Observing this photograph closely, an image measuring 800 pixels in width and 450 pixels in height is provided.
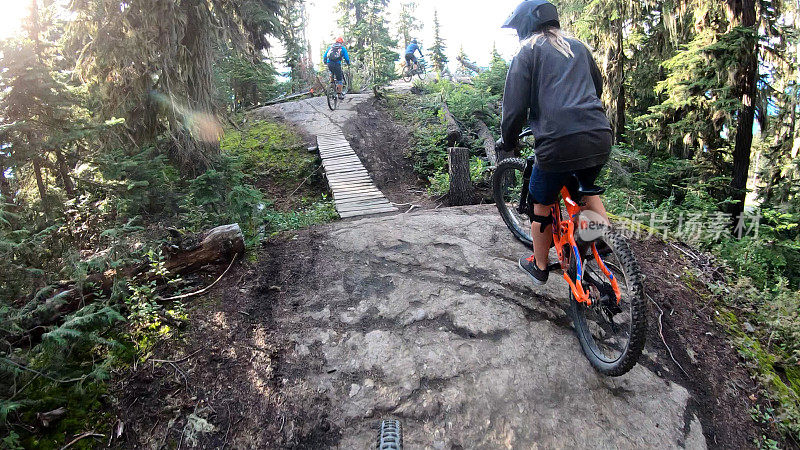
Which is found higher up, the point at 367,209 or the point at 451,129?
the point at 451,129

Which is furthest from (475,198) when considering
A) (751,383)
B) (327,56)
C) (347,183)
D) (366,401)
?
(327,56)

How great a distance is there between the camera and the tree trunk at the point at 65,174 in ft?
13.1

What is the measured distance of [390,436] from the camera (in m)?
2.43

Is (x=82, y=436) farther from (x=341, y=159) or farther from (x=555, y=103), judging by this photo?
(x=341, y=159)

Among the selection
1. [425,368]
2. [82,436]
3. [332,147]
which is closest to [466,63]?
[332,147]

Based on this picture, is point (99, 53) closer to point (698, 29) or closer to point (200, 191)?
point (200, 191)

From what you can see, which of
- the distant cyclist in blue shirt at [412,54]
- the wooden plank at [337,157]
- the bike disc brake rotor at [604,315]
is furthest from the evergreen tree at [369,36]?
the bike disc brake rotor at [604,315]

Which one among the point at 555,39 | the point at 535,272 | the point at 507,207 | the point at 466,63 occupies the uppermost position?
the point at 466,63

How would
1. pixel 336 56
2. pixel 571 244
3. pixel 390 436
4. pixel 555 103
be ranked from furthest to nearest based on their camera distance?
pixel 336 56
pixel 571 244
pixel 555 103
pixel 390 436

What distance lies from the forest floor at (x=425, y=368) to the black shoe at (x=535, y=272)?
158mm

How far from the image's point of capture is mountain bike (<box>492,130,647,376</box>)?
268 cm

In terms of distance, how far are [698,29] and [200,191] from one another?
10.5 m

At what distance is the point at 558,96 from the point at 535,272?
5.39 ft

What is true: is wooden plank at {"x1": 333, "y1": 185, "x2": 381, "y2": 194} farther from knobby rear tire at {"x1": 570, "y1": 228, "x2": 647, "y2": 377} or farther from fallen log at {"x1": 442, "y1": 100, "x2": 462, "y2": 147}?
knobby rear tire at {"x1": 570, "y1": 228, "x2": 647, "y2": 377}
